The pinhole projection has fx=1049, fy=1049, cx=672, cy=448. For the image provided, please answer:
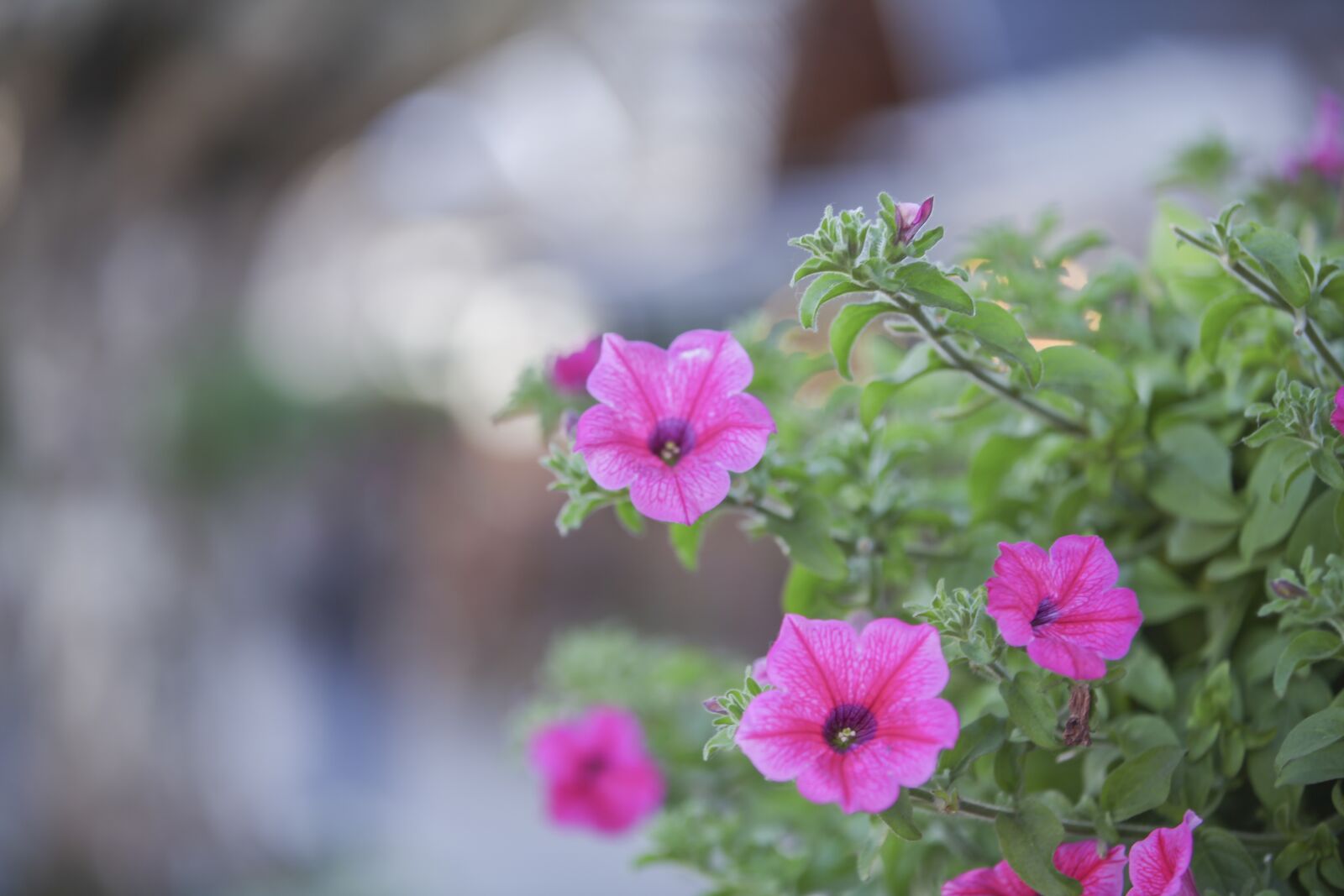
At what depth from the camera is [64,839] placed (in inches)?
73.2

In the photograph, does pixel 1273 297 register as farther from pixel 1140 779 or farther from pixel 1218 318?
pixel 1140 779

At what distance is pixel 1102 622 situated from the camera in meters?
0.25

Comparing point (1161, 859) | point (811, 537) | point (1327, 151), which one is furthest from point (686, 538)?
point (1327, 151)

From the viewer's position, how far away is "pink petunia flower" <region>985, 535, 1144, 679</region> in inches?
9.4

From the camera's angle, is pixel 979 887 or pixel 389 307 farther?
pixel 389 307

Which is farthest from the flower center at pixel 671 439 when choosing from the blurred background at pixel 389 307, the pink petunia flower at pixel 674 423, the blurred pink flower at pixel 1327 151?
the blurred pink flower at pixel 1327 151

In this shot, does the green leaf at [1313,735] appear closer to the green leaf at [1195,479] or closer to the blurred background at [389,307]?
the green leaf at [1195,479]

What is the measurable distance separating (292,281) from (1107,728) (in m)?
3.94

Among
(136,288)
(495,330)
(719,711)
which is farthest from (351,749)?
(719,711)

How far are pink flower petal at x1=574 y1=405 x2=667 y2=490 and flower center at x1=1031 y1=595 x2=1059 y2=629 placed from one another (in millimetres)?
97

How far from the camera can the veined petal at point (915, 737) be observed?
0.22 meters

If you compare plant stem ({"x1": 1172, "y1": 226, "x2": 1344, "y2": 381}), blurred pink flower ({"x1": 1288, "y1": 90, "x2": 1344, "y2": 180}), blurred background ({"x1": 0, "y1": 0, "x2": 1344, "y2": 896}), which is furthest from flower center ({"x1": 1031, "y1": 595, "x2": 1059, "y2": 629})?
blurred pink flower ({"x1": 1288, "y1": 90, "x2": 1344, "y2": 180})

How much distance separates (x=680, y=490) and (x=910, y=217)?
87 millimetres

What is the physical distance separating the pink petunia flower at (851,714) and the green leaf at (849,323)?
8cm
